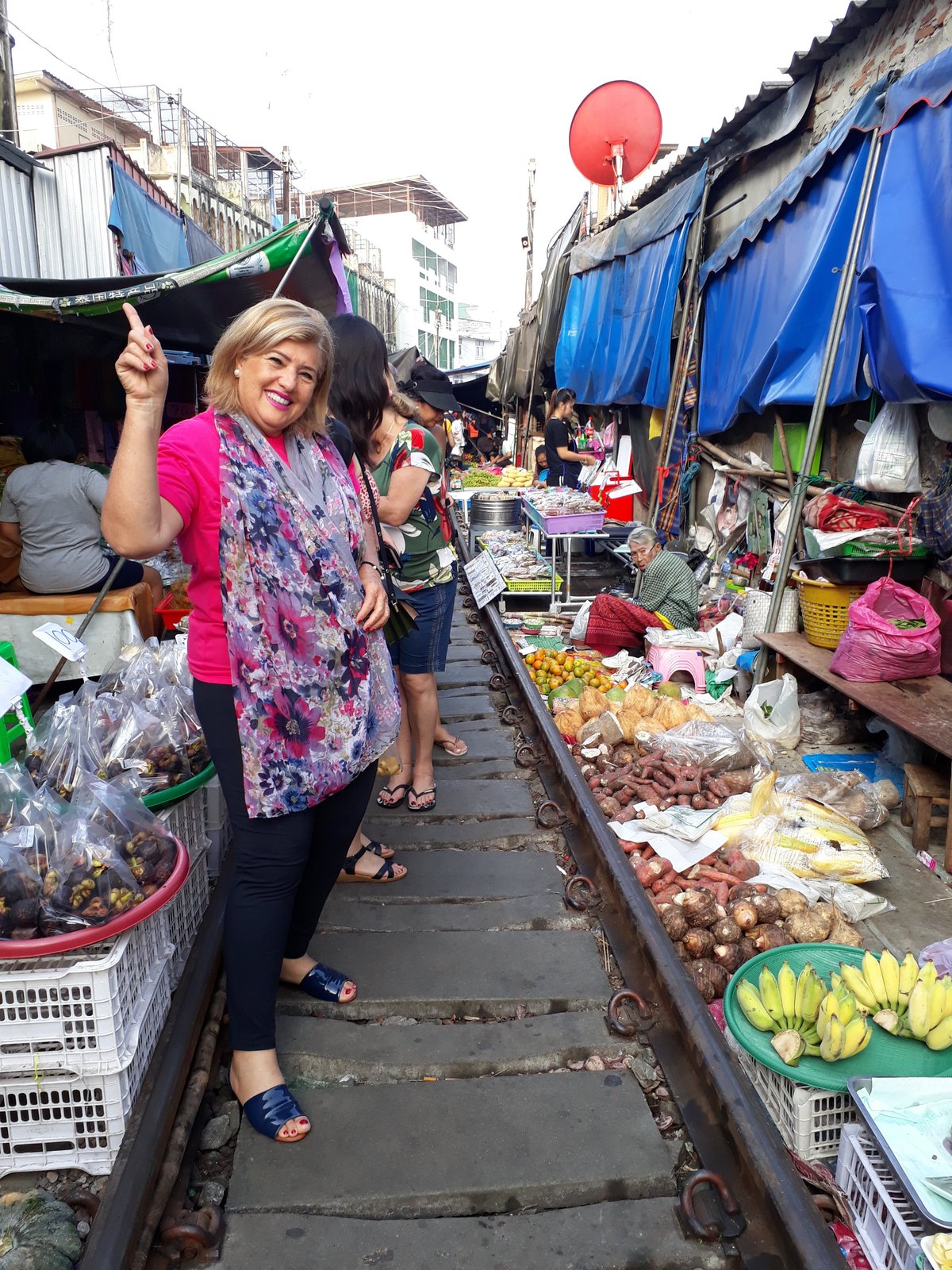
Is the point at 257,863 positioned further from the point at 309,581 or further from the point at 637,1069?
the point at 637,1069

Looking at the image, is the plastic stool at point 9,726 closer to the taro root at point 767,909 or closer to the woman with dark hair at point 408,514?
the woman with dark hair at point 408,514

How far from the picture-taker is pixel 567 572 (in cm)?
910

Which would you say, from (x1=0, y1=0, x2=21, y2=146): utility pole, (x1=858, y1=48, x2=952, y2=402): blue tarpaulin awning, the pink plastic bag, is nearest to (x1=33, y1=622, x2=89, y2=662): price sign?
the pink plastic bag

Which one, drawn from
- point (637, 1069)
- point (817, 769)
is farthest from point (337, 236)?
point (637, 1069)

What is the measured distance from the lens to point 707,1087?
7.82ft

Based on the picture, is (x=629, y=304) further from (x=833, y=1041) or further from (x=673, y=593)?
(x=833, y=1041)

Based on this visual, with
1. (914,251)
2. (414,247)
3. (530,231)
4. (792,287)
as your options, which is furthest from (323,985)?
(414,247)

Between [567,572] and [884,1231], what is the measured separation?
7.42 m

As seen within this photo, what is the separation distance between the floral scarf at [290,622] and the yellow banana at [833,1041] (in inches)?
58.8

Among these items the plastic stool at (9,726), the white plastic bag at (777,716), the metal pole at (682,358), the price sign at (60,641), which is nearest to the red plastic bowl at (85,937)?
the plastic stool at (9,726)

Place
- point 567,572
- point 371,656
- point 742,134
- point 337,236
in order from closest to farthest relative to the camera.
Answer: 1. point 371,656
2. point 337,236
3. point 742,134
4. point 567,572

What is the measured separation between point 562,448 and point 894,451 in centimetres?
801

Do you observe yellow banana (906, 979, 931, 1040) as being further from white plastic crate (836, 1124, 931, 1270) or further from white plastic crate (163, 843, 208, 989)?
white plastic crate (163, 843, 208, 989)

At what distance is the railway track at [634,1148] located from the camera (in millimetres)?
1920
